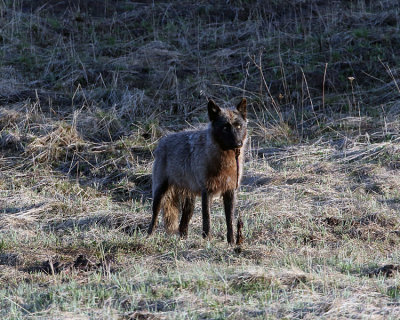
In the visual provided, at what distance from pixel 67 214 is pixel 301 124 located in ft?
17.3

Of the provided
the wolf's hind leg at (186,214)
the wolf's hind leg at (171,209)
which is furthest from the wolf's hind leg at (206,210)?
the wolf's hind leg at (171,209)

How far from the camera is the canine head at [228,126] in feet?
24.5

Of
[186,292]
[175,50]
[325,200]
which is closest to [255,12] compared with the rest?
[175,50]

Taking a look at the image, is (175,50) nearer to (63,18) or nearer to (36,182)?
(63,18)

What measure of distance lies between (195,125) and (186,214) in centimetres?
457

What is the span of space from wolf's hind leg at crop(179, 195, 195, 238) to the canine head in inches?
50.2

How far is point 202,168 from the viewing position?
7.91 m

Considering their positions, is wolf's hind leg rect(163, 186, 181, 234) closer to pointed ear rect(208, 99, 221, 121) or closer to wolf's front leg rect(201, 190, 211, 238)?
wolf's front leg rect(201, 190, 211, 238)

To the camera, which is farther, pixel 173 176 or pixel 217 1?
pixel 217 1

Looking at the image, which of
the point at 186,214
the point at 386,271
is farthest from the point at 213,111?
the point at 386,271

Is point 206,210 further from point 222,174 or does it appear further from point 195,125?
point 195,125

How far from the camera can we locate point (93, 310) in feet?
16.3

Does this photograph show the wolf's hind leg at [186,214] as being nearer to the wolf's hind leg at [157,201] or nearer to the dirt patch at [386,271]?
the wolf's hind leg at [157,201]

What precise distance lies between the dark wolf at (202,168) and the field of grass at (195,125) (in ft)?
→ 1.21
